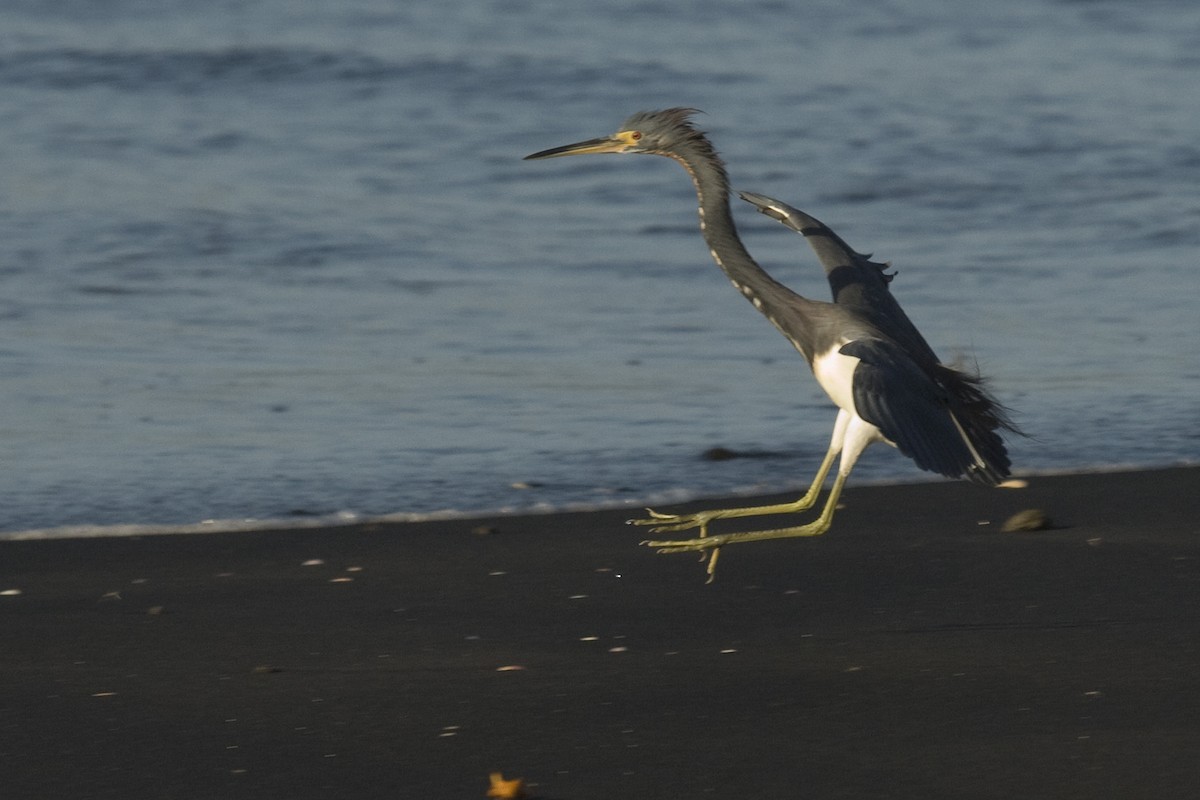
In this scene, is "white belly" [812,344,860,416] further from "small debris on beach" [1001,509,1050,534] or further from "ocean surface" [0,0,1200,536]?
"ocean surface" [0,0,1200,536]

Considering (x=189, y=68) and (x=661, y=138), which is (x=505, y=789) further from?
(x=189, y=68)

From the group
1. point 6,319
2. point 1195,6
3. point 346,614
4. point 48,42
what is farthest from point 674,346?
point 1195,6

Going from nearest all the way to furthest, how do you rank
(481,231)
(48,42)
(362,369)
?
(362,369) < (481,231) < (48,42)

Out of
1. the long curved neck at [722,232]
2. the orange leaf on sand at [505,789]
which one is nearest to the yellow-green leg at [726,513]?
the long curved neck at [722,232]

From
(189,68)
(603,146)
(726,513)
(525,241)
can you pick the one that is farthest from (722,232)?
(189,68)

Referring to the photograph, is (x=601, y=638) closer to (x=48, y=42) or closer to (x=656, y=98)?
(x=656, y=98)

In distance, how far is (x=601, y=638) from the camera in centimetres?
463

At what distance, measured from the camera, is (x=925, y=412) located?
473 cm

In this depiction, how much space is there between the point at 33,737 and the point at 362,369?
151 inches

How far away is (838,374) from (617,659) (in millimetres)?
911

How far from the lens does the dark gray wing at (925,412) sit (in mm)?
4652

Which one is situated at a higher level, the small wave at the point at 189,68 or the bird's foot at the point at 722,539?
the small wave at the point at 189,68

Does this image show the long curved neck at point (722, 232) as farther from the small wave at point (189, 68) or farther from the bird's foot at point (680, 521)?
the small wave at point (189, 68)

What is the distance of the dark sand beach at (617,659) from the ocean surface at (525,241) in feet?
1.97
